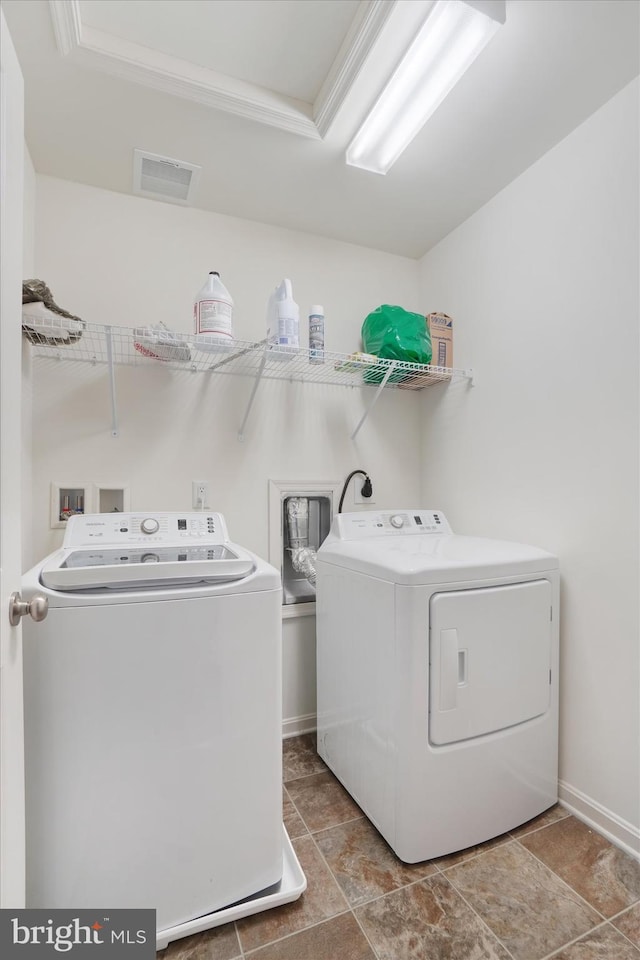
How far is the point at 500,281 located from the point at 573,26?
809mm

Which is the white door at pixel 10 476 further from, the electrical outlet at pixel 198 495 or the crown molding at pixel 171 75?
the electrical outlet at pixel 198 495

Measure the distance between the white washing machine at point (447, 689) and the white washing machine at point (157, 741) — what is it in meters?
0.38

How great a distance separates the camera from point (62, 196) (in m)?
1.84

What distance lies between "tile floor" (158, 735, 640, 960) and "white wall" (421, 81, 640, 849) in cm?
20

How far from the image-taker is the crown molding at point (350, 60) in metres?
1.27

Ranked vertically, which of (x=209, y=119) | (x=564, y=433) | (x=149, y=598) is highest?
(x=209, y=119)

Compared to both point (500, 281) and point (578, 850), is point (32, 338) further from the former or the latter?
point (578, 850)

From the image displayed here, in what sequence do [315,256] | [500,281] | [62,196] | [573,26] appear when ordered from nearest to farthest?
[573,26] < [62,196] < [500,281] < [315,256]

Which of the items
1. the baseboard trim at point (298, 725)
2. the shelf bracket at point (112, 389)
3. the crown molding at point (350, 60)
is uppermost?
the crown molding at point (350, 60)

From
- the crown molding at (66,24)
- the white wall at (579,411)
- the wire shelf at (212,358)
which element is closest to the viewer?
the crown molding at (66,24)

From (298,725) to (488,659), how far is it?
1118 mm

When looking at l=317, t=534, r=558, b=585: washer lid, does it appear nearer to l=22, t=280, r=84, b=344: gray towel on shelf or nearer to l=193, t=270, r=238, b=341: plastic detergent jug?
l=193, t=270, r=238, b=341: plastic detergent jug

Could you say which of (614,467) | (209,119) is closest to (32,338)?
(209,119)

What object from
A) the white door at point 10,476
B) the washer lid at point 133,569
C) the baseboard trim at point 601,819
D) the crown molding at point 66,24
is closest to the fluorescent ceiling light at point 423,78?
the crown molding at point 66,24
